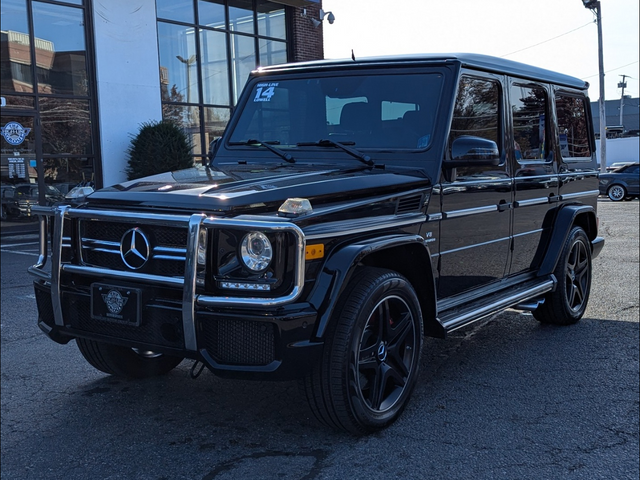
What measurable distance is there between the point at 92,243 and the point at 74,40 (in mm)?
12437

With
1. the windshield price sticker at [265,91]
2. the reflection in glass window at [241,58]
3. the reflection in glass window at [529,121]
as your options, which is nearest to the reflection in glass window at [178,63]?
the reflection in glass window at [241,58]

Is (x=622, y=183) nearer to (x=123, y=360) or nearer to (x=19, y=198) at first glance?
(x=19, y=198)

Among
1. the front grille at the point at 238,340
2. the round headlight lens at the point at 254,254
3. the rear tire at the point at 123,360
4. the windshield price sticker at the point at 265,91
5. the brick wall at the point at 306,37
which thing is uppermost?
the brick wall at the point at 306,37

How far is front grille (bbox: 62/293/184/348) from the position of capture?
3287 mm

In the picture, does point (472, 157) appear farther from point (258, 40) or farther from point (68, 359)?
point (258, 40)

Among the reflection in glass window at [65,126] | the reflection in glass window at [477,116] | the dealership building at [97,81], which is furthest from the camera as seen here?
the reflection in glass window at [65,126]

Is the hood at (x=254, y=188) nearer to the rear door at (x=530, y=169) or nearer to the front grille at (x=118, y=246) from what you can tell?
the front grille at (x=118, y=246)

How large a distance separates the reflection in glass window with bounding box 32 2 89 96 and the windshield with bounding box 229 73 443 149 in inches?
431

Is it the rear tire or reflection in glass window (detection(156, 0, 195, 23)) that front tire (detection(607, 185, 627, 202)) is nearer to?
reflection in glass window (detection(156, 0, 195, 23))

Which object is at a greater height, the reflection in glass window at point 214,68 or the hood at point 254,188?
the reflection in glass window at point 214,68

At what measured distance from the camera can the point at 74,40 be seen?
1461cm

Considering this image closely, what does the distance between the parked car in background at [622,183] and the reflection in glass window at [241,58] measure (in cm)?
1304

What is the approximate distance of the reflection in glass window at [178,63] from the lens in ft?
53.2

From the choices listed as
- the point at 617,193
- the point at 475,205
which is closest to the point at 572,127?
the point at 475,205
